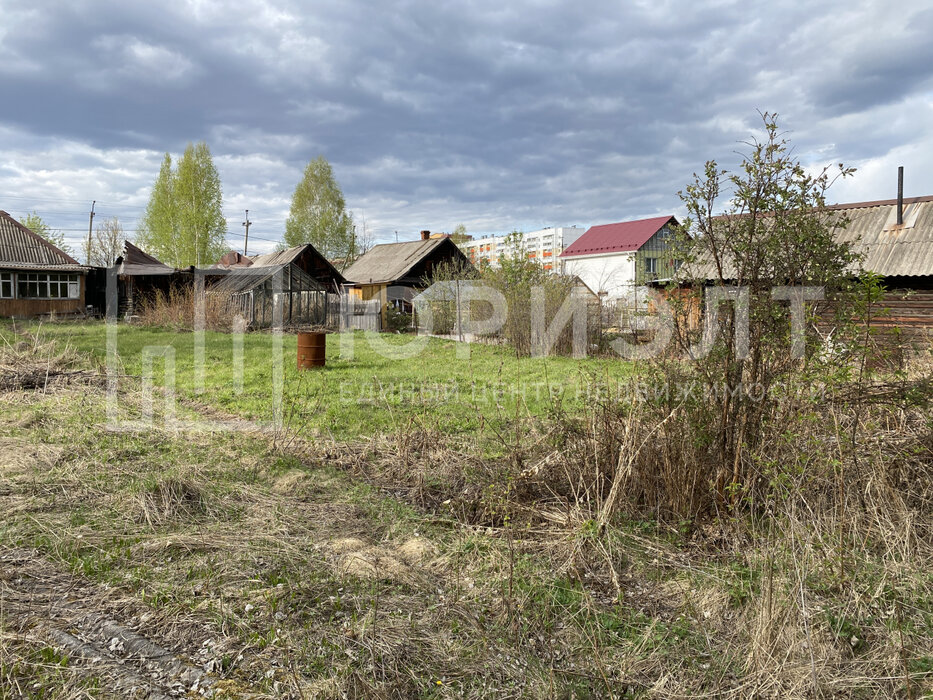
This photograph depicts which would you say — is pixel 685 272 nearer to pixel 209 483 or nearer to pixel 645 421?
pixel 645 421

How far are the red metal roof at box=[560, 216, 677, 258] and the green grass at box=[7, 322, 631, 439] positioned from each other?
990 inches

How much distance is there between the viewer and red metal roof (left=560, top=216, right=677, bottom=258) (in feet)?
122

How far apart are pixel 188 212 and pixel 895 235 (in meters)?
41.6

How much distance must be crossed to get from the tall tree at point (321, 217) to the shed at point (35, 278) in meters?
19.1

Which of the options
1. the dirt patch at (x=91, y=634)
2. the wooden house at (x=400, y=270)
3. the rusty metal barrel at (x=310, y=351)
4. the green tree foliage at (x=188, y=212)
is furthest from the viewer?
the green tree foliage at (x=188, y=212)

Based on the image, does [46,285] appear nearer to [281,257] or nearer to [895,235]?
[281,257]

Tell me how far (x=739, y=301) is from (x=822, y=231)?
1.99 feet

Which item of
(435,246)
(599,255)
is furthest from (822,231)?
(599,255)

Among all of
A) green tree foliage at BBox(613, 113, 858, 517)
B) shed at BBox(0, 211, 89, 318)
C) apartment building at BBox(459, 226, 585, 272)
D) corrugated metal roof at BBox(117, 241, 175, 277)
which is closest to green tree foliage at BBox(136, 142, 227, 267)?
corrugated metal roof at BBox(117, 241, 175, 277)

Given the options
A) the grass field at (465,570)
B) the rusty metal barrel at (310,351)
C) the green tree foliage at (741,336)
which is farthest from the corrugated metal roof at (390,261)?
the green tree foliage at (741,336)

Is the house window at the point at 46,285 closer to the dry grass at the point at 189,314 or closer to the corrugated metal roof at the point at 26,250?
the corrugated metal roof at the point at 26,250

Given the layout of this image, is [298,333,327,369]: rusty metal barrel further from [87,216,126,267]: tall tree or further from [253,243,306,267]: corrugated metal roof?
[87,216,126,267]: tall tree

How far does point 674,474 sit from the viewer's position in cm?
401

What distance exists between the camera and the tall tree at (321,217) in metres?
44.8
